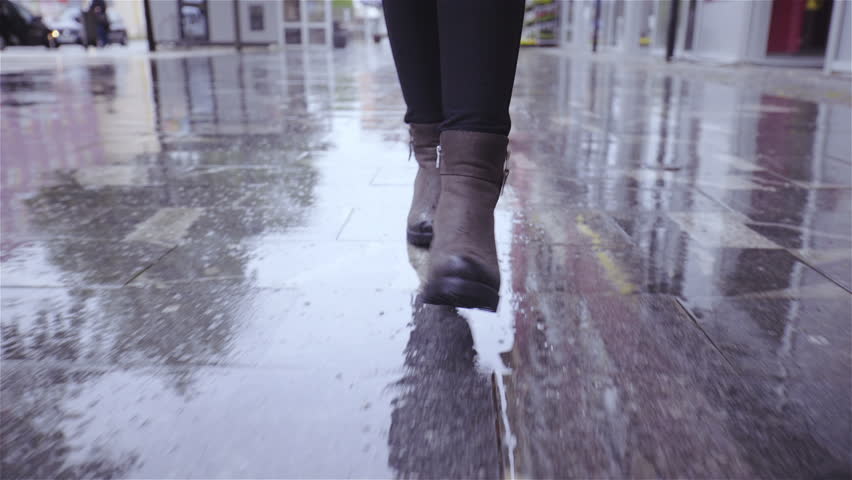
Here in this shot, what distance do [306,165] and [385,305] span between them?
4.82ft

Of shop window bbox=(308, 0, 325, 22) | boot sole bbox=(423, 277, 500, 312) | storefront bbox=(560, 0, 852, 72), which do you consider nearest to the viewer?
boot sole bbox=(423, 277, 500, 312)

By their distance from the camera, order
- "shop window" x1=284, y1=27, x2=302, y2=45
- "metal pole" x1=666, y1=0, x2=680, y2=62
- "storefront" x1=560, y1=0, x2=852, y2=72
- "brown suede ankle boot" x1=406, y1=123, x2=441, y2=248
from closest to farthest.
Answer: "brown suede ankle boot" x1=406, y1=123, x2=441, y2=248
"storefront" x1=560, y1=0, x2=852, y2=72
"metal pole" x1=666, y1=0, x2=680, y2=62
"shop window" x1=284, y1=27, x2=302, y2=45

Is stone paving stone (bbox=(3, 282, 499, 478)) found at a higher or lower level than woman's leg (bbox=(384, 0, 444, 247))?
lower

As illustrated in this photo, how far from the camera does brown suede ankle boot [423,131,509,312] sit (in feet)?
3.75

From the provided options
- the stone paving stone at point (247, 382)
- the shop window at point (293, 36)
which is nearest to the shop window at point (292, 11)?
the shop window at point (293, 36)

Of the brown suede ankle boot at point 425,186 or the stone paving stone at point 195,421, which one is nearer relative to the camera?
the stone paving stone at point 195,421

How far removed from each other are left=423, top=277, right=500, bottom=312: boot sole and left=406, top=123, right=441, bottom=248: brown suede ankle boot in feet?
1.56

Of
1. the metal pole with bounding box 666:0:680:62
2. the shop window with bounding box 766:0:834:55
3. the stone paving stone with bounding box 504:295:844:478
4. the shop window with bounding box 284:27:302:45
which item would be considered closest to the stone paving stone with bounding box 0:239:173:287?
the stone paving stone with bounding box 504:295:844:478

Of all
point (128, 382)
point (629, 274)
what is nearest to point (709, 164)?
point (629, 274)

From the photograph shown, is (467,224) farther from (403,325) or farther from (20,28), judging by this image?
(20,28)

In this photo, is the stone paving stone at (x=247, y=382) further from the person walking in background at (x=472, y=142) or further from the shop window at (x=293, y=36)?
the shop window at (x=293, y=36)

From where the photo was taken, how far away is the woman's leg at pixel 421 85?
1.44 metres

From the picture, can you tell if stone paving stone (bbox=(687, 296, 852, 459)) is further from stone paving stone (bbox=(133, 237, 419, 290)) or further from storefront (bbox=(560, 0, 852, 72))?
storefront (bbox=(560, 0, 852, 72))

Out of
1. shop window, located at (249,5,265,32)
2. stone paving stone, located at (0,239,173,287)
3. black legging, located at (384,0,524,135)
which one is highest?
shop window, located at (249,5,265,32)
